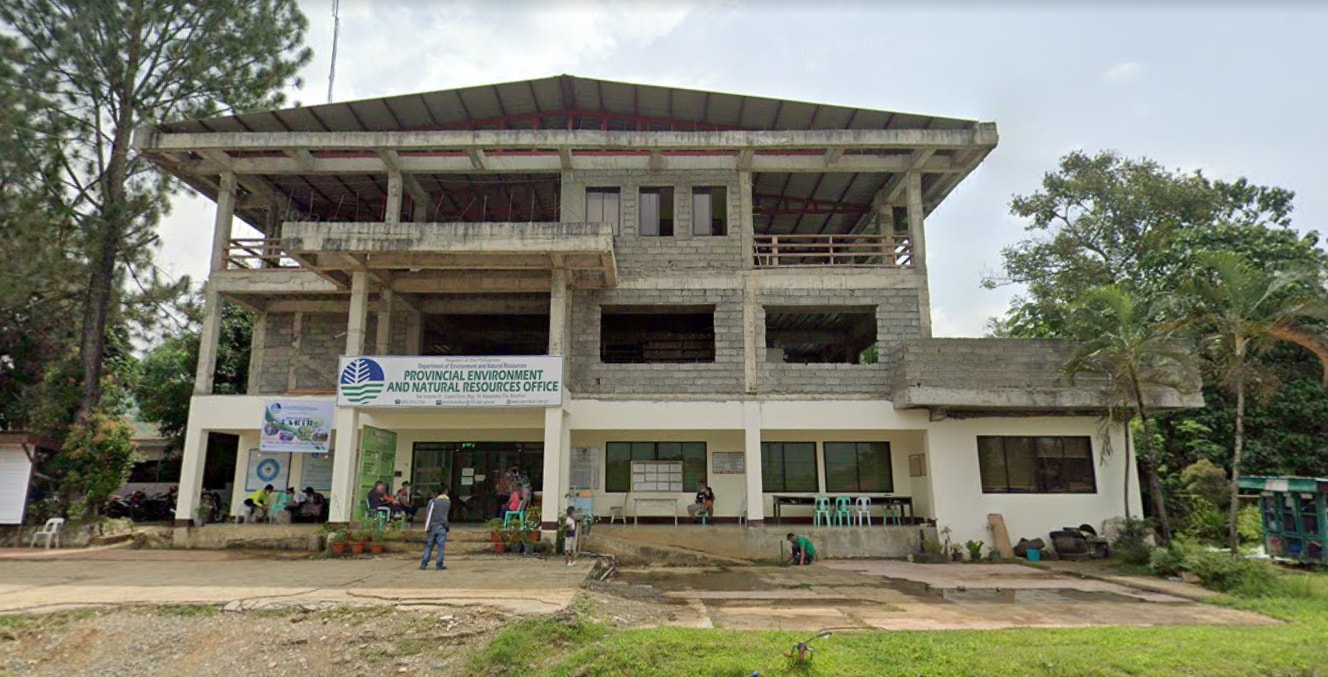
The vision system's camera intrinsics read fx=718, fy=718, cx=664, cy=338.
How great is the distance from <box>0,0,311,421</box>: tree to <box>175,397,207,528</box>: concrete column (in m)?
3.18

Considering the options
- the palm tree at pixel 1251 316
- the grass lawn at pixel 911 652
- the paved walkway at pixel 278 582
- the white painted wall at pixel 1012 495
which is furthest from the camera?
the white painted wall at pixel 1012 495

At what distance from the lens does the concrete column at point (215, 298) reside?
16.5 meters

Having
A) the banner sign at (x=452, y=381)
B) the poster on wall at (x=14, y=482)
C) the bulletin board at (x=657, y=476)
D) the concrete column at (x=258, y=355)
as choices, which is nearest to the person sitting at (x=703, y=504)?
the bulletin board at (x=657, y=476)

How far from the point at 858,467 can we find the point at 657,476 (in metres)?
4.95

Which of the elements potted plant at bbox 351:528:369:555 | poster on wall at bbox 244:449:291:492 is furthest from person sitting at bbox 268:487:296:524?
potted plant at bbox 351:528:369:555

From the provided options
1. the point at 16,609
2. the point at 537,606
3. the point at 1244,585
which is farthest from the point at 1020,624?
the point at 16,609

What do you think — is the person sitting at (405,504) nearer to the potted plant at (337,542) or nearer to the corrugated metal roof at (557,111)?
the potted plant at (337,542)

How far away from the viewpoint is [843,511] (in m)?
16.0

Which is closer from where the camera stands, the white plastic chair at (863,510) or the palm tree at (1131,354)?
the palm tree at (1131,354)

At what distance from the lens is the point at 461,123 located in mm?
18312

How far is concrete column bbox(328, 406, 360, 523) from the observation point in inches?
554

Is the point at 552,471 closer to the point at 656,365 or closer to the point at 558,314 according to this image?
the point at 558,314

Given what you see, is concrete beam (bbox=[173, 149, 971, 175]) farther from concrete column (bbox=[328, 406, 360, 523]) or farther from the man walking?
the man walking

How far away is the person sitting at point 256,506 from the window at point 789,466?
1155 cm
